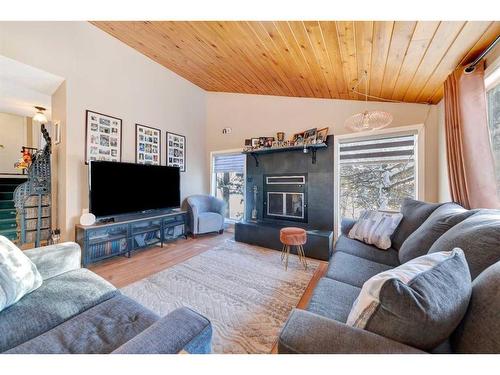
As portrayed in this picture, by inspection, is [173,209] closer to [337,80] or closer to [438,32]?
[337,80]

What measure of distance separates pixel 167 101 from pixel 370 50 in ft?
11.0

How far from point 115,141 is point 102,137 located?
0.17m

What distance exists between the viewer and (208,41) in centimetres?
261

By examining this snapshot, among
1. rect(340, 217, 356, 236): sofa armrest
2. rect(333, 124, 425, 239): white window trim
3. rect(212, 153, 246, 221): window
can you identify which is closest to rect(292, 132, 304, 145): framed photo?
rect(333, 124, 425, 239): white window trim

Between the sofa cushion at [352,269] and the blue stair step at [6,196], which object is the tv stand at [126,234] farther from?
the blue stair step at [6,196]

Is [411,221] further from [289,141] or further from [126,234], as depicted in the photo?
[126,234]

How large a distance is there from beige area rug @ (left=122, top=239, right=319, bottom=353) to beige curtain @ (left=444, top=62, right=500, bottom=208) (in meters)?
1.66

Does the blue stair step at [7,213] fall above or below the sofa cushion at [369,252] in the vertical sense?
above

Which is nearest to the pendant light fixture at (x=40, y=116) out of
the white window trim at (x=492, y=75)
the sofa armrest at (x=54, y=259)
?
the sofa armrest at (x=54, y=259)

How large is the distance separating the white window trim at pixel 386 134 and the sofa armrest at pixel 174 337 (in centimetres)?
288

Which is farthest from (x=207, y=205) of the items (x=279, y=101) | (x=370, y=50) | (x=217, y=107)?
(x=370, y=50)

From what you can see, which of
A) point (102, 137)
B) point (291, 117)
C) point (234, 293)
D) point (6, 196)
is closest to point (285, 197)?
point (291, 117)

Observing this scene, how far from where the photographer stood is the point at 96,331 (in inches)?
36.3

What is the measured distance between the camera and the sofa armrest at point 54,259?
4.31 feet
